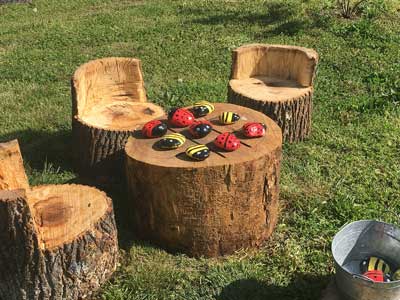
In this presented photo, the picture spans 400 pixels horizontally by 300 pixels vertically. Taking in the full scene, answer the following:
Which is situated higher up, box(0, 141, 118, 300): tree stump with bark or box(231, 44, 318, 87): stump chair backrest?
A: box(231, 44, 318, 87): stump chair backrest

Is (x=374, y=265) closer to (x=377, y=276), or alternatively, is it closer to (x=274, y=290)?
(x=377, y=276)

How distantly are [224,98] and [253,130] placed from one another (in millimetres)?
2652


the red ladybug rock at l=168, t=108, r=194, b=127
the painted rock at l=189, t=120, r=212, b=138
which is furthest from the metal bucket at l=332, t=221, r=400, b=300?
the red ladybug rock at l=168, t=108, r=194, b=127

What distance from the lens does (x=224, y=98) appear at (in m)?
6.62

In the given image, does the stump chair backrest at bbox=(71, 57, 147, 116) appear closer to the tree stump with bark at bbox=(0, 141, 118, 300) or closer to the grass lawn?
the grass lawn

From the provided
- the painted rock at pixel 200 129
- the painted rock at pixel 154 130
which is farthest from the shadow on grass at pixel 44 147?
the painted rock at pixel 200 129

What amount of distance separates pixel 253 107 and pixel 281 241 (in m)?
1.53

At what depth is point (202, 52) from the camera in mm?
8188

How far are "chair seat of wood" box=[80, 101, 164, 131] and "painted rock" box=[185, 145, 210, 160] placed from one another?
111cm

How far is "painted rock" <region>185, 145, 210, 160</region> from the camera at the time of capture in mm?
3719

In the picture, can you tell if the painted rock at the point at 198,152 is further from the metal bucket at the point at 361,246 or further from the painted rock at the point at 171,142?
the metal bucket at the point at 361,246

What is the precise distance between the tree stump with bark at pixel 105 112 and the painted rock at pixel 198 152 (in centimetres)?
108

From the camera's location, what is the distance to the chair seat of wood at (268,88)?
17.6ft

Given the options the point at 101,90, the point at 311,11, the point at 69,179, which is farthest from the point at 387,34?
the point at 69,179
